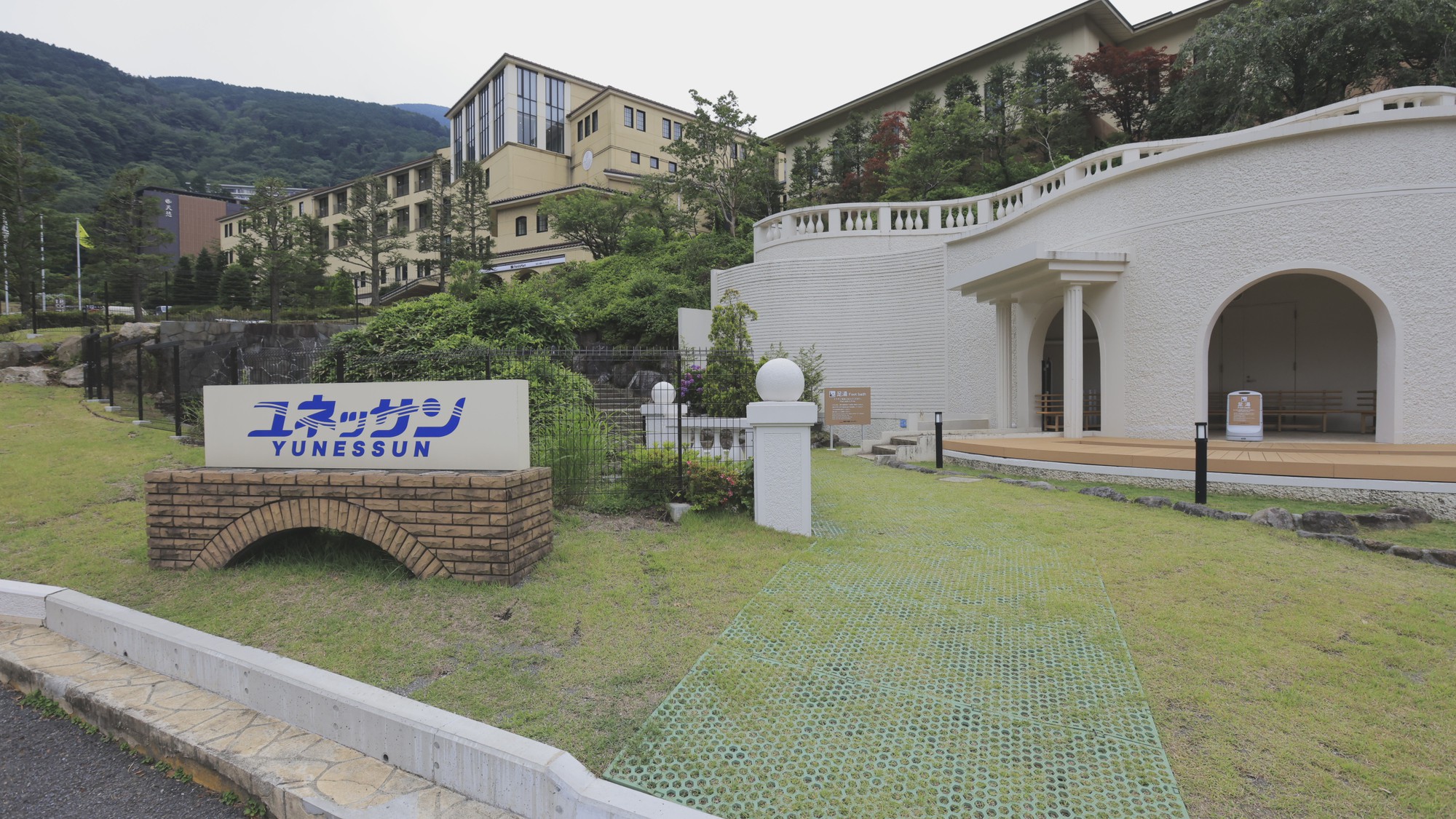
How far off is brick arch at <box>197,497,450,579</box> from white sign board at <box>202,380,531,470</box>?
352mm

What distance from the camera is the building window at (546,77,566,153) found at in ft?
156

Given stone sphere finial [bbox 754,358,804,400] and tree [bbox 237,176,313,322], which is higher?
tree [bbox 237,176,313,322]

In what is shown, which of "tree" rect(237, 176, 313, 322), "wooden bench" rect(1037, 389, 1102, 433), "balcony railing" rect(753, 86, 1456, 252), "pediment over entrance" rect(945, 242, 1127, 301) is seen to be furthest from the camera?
"tree" rect(237, 176, 313, 322)

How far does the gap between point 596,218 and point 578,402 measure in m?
25.8

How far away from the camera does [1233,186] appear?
35.6ft

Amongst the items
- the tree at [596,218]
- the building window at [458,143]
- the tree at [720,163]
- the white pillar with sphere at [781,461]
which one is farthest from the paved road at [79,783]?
the building window at [458,143]

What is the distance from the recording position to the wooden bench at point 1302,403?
46.4 feet

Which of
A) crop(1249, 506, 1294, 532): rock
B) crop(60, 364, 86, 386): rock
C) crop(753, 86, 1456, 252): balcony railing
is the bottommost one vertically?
crop(1249, 506, 1294, 532): rock

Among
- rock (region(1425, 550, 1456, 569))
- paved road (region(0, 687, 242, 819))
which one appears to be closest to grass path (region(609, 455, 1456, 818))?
rock (region(1425, 550, 1456, 569))

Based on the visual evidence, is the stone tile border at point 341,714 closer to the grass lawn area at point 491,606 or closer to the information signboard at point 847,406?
the grass lawn area at point 491,606

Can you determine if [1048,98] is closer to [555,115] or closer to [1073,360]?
[1073,360]

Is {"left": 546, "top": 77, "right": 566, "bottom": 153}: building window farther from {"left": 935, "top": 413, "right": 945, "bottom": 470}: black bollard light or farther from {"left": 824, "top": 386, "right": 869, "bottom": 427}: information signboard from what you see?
{"left": 935, "top": 413, "right": 945, "bottom": 470}: black bollard light

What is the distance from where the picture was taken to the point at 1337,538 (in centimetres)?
609

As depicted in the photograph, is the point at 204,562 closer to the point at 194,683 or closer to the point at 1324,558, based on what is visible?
the point at 194,683
